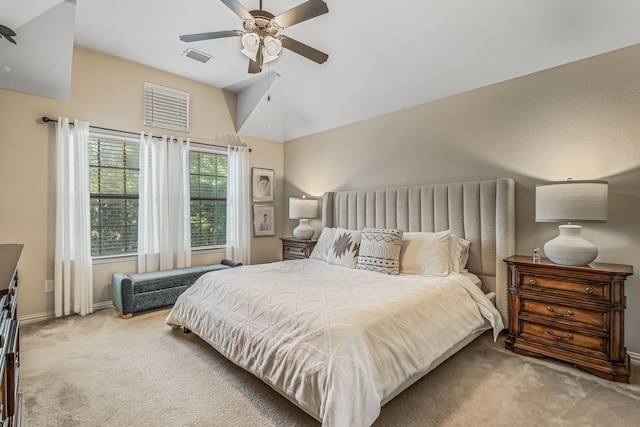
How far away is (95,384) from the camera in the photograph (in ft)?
7.05

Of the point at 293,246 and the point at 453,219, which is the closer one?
the point at 453,219

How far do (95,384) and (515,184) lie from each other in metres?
3.95

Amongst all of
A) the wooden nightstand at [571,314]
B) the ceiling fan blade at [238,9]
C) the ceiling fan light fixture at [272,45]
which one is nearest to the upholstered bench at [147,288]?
the ceiling fan light fixture at [272,45]

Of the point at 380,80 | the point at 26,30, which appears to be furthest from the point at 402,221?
the point at 26,30

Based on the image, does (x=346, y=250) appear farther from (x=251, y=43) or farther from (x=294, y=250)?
(x=251, y=43)

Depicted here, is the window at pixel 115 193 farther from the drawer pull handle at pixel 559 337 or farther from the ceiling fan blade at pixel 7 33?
the drawer pull handle at pixel 559 337

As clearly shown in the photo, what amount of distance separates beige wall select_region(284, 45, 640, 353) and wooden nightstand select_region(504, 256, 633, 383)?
38 centimetres

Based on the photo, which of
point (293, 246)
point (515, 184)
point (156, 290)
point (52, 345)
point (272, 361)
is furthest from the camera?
point (293, 246)

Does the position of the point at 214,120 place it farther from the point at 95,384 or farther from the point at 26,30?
the point at 95,384

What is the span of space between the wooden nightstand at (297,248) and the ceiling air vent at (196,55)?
2.79m

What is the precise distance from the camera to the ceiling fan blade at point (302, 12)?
2012 mm

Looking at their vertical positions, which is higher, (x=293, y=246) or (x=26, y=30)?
(x=26, y=30)

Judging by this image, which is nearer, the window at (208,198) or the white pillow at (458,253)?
the white pillow at (458,253)

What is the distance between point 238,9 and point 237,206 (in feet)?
10.8
